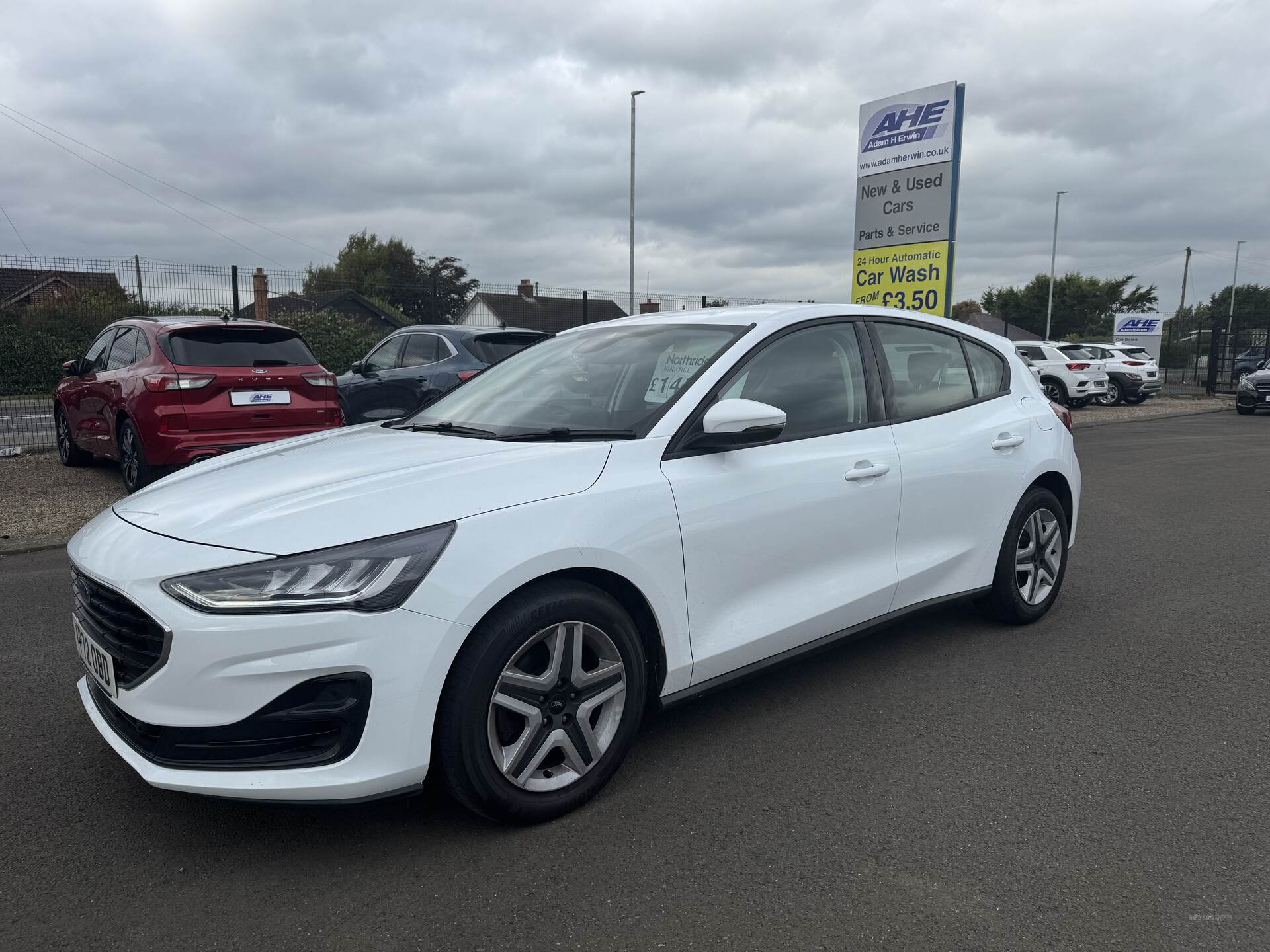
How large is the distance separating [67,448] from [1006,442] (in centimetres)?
997

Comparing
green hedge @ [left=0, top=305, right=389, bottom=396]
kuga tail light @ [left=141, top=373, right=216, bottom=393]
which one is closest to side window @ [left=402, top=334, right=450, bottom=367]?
kuga tail light @ [left=141, top=373, right=216, bottom=393]

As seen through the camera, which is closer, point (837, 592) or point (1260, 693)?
point (837, 592)

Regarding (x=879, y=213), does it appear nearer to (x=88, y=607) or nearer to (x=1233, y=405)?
(x=88, y=607)

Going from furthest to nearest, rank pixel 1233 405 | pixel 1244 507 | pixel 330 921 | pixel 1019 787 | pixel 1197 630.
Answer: pixel 1233 405, pixel 1244 507, pixel 1197 630, pixel 1019 787, pixel 330 921

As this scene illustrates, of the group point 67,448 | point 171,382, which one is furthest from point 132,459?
point 67,448

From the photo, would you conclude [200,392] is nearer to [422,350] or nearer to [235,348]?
[235,348]

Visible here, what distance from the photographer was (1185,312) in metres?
85.6

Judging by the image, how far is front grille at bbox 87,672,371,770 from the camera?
243 centimetres

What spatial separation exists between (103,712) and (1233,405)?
28.1m

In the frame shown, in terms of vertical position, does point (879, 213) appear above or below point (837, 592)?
above

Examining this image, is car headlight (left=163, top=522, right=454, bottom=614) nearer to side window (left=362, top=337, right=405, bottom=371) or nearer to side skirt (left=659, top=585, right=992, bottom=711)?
side skirt (left=659, top=585, right=992, bottom=711)

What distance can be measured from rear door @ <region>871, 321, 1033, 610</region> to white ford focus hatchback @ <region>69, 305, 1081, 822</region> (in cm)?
2

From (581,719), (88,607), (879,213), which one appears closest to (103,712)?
(88,607)

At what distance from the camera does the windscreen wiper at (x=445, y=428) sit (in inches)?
136
